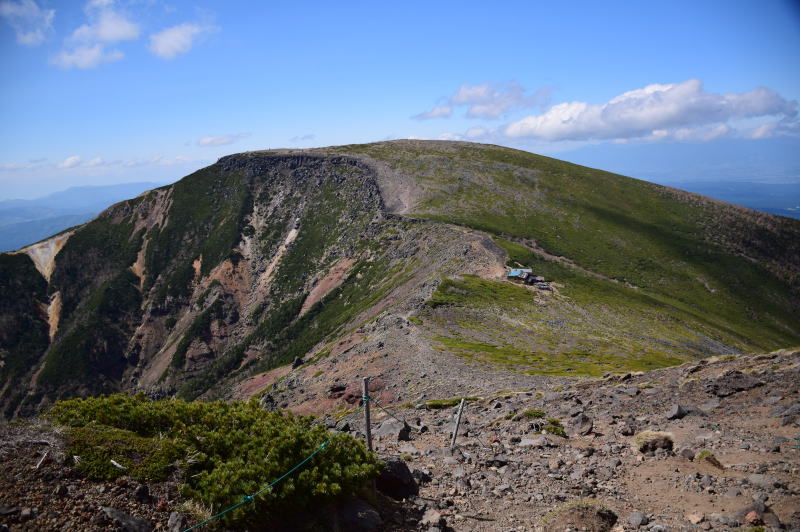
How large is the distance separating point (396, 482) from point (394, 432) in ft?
28.0

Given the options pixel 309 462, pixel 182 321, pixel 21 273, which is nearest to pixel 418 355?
pixel 309 462

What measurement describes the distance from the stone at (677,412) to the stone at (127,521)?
22.9 metres

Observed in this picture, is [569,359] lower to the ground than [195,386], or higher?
higher

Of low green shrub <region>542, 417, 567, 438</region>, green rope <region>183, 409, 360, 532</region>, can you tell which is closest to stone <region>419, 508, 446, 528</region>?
green rope <region>183, 409, 360, 532</region>

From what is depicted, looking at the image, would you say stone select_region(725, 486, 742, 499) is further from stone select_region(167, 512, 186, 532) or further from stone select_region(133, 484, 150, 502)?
stone select_region(133, 484, 150, 502)

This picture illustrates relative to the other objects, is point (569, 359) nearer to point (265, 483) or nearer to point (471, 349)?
point (471, 349)

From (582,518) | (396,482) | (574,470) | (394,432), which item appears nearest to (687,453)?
(574,470)

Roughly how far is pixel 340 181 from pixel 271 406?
4489 inches

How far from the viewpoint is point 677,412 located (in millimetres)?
21953

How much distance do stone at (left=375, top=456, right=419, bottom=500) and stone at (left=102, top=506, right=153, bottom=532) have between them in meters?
7.61

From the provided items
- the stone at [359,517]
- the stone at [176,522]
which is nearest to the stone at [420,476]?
the stone at [359,517]

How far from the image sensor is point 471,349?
47.0 meters

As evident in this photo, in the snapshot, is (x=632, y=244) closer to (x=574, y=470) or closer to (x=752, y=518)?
(x=574, y=470)

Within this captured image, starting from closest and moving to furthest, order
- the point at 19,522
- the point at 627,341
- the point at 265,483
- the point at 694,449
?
1. the point at 19,522
2. the point at 265,483
3. the point at 694,449
4. the point at 627,341
